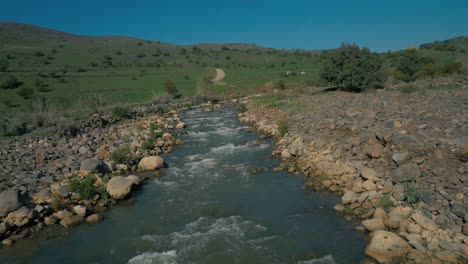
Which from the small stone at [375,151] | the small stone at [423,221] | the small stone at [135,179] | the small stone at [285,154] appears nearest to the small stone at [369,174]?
the small stone at [375,151]

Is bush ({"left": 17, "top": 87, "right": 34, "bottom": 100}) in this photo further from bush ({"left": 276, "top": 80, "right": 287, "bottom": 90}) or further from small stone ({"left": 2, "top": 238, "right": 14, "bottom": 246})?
small stone ({"left": 2, "top": 238, "right": 14, "bottom": 246})

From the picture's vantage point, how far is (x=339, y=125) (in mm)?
18297

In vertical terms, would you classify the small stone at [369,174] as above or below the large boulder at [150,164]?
above

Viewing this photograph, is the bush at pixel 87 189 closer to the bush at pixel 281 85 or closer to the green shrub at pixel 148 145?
the green shrub at pixel 148 145

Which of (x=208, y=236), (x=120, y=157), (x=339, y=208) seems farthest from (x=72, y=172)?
(x=339, y=208)

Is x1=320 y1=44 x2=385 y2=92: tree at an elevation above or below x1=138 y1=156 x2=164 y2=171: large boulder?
above

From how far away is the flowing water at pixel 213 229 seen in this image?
9.95m

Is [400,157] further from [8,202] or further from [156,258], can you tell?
[8,202]

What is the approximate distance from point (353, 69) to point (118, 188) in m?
24.0

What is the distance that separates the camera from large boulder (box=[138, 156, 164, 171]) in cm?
1752

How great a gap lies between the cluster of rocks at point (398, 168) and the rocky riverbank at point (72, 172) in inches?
312

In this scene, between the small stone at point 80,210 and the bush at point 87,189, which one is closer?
the small stone at point 80,210

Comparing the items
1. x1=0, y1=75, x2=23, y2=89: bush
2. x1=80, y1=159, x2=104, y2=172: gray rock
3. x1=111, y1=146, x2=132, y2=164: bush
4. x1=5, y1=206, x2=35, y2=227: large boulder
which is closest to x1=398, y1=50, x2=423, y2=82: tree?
x1=111, y1=146, x2=132, y2=164: bush

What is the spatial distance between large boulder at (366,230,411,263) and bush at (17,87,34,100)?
38.7 metres
